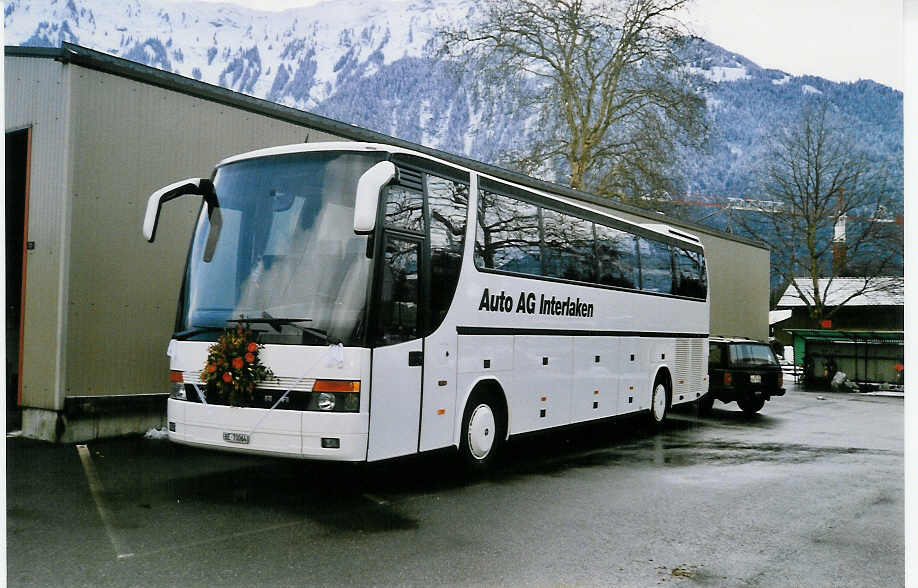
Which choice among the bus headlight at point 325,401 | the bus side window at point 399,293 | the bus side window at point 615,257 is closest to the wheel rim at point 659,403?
the bus side window at point 615,257

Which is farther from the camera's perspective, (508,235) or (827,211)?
(827,211)

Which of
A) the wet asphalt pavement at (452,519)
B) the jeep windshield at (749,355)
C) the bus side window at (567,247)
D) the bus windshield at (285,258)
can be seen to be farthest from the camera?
the jeep windshield at (749,355)

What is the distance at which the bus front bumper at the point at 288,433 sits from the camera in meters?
6.77

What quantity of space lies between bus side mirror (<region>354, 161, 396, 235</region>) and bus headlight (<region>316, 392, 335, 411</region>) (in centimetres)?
135

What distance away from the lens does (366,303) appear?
7.03 m

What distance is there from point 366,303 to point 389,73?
22113 millimetres

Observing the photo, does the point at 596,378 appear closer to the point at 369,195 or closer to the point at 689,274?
the point at 689,274

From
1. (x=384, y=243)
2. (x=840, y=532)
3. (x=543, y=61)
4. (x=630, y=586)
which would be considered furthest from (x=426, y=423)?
Result: (x=543, y=61)

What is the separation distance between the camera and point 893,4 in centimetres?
697

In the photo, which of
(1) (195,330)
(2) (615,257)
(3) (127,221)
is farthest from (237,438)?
(2) (615,257)

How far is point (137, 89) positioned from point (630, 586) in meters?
7.89

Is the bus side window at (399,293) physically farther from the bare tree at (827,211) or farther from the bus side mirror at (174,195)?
the bare tree at (827,211)

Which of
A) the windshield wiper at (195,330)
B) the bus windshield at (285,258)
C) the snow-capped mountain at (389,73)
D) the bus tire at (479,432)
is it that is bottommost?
the bus tire at (479,432)

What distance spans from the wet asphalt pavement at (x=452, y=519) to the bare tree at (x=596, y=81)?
17512mm
